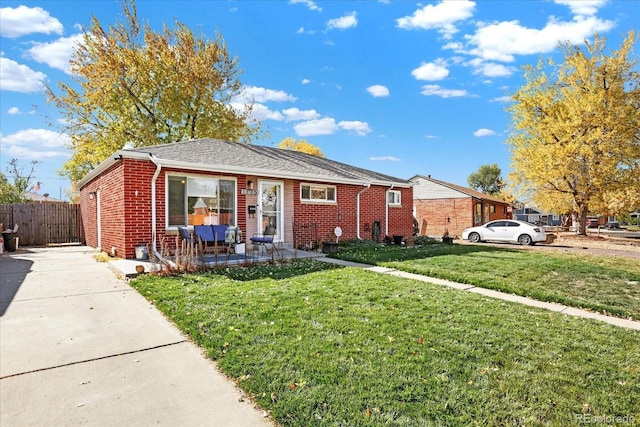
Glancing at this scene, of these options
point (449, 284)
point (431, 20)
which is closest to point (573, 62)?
point (431, 20)

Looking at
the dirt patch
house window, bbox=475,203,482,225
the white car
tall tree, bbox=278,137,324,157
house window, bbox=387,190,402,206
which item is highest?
tall tree, bbox=278,137,324,157

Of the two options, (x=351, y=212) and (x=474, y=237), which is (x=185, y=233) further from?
(x=474, y=237)

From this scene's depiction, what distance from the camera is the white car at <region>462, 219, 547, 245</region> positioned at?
59.9 ft

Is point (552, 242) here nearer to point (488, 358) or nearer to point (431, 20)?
point (431, 20)

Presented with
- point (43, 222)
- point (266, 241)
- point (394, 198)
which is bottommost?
point (266, 241)

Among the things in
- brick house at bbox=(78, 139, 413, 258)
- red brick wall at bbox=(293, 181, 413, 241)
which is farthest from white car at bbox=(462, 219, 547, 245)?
brick house at bbox=(78, 139, 413, 258)

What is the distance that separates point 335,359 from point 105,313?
11.6ft

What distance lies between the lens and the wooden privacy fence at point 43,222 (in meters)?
14.6

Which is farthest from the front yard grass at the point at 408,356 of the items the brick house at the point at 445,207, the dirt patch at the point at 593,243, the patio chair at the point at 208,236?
the brick house at the point at 445,207

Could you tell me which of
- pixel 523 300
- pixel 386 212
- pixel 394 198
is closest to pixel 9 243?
pixel 386 212

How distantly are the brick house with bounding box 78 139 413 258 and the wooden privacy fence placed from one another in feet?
4.88

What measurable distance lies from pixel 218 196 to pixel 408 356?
320 inches

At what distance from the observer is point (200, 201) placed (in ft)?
32.2

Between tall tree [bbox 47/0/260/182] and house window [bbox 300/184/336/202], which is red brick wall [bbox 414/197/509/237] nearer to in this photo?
house window [bbox 300/184/336/202]
